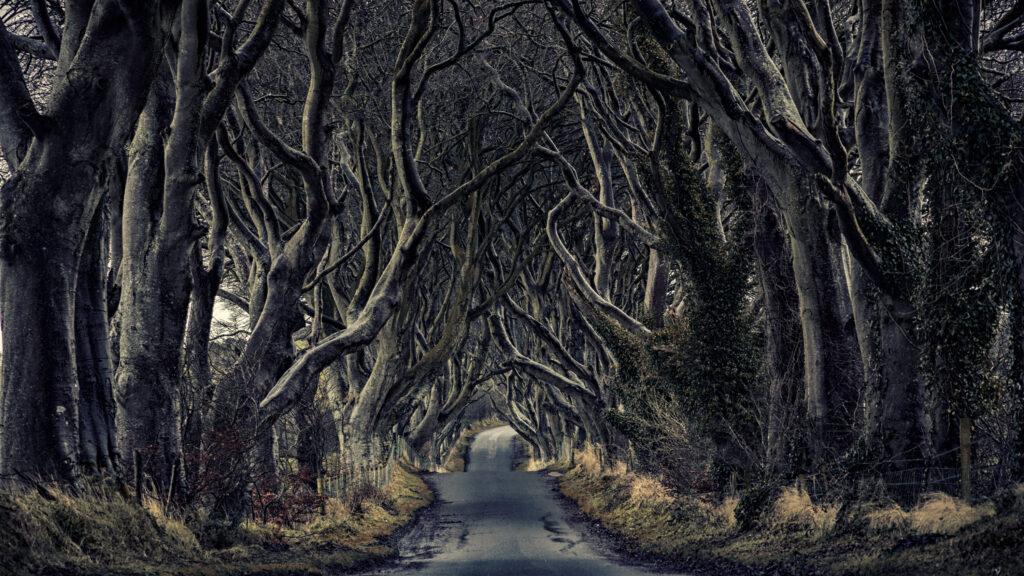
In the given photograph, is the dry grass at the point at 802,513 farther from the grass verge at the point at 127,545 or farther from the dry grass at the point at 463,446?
the dry grass at the point at 463,446

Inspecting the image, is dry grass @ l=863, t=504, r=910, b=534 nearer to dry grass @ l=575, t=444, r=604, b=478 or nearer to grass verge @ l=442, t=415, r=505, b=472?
dry grass @ l=575, t=444, r=604, b=478

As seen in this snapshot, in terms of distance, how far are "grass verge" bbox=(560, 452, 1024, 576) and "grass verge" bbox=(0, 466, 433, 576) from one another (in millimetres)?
4625

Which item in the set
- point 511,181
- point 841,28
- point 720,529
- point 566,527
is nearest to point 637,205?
point 511,181

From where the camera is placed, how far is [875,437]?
35.6ft

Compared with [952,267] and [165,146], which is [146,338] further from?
[952,267]

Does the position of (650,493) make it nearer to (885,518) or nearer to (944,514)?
(885,518)

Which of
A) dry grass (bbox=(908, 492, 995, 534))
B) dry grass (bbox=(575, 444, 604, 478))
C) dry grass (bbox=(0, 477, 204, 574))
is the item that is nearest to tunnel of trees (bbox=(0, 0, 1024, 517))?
dry grass (bbox=(0, 477, 204, 574))

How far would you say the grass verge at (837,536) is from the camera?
7.21m

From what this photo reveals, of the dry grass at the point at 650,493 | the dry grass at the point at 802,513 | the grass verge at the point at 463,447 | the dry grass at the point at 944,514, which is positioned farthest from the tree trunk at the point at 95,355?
the grass verge at the point at 463,447

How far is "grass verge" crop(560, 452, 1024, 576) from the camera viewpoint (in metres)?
7.21

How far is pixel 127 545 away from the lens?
25.1ft

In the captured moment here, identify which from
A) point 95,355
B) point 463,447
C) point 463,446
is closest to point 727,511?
point 95,355

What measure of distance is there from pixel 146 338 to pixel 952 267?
8.89m

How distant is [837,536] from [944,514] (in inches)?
55.7
